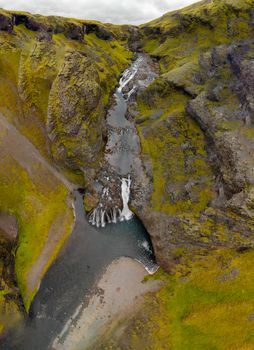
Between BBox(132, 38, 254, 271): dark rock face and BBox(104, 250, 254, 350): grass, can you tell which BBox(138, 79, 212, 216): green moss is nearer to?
BBox(132, 38, 254, 271): dark rock face

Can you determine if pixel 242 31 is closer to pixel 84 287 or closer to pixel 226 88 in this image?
pixel 226 88

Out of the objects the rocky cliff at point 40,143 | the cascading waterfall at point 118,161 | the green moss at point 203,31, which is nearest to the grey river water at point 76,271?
the rocky cliff at point 40,143

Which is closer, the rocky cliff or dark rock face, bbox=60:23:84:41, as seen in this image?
the rocky cliff

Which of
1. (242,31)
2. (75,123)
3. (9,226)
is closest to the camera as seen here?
(9,226)

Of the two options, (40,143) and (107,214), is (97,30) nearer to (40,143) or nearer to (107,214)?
(40,143)

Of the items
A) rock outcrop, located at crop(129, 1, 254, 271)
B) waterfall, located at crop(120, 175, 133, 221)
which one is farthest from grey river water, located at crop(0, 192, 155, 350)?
rock outcrop, located at crop(129, 1, 254, 271)

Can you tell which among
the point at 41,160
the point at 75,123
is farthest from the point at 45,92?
the point at 41,160

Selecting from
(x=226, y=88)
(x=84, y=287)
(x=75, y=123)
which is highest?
(x=75, y=123)
